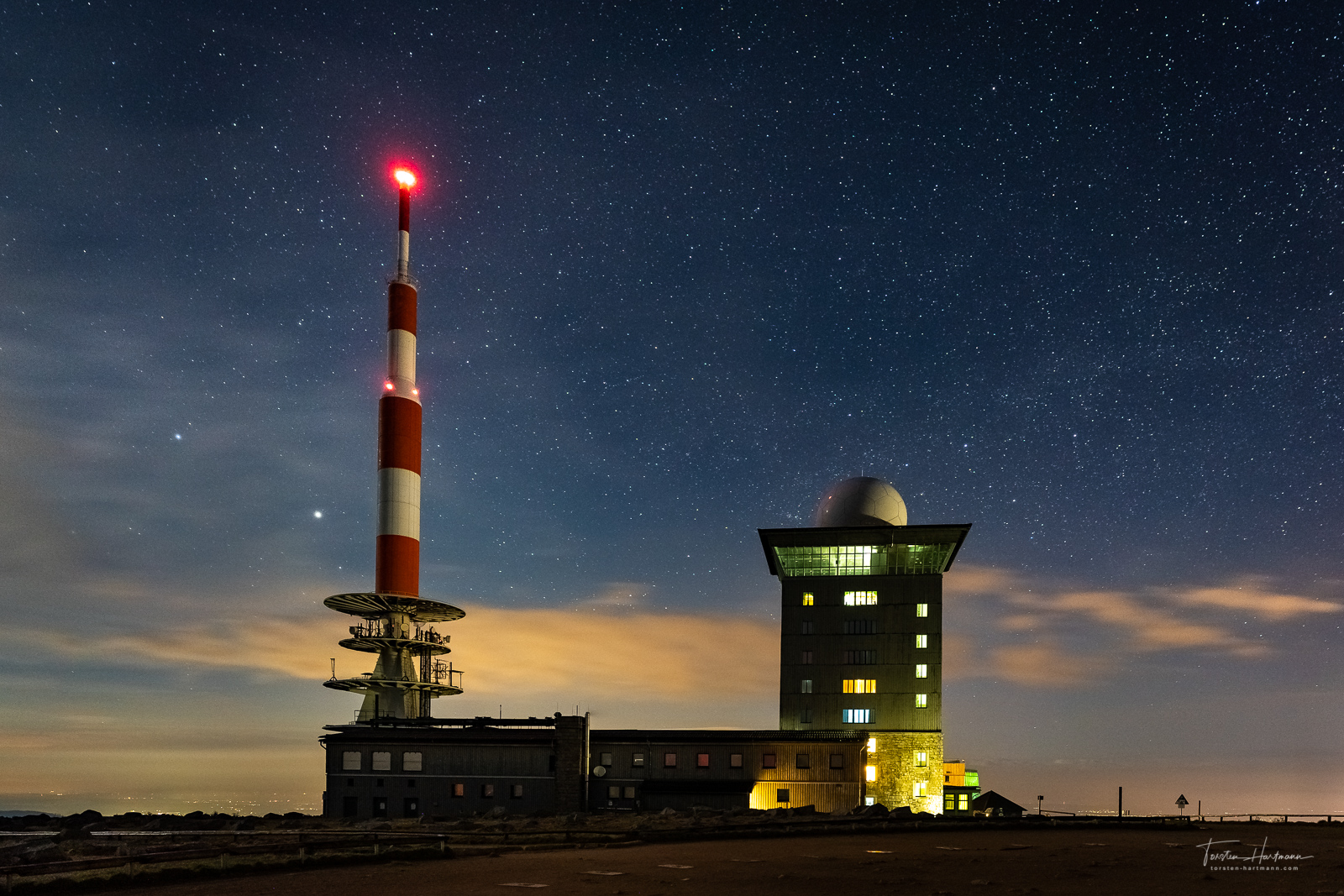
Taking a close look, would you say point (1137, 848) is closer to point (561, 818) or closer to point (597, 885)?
point (597, 885)

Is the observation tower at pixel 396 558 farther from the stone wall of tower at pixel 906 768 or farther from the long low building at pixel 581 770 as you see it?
the stone wall of tower at pixel 906 768

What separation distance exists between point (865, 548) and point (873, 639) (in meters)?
6.12

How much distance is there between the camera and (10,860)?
29141mm

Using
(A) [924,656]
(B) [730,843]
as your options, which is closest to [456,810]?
(B) [730,843]

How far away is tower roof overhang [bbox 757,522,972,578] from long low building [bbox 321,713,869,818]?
13.4m

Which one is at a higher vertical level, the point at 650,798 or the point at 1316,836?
the point at 1316,836

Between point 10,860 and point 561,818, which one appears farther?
point 561,818

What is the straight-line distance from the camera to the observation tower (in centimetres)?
7000

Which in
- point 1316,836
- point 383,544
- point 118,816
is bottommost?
point 118,816

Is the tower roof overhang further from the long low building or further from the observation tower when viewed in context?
the observation tower

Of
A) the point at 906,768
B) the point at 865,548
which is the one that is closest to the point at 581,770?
the point at 906,768

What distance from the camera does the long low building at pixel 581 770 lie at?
176 ft

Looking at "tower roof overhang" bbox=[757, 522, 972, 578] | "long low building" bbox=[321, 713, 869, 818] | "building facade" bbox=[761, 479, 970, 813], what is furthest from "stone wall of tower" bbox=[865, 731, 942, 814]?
"tower roof overhang" bbox=[757, 522, 972, 578]

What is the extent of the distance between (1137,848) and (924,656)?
33190 millimetres
